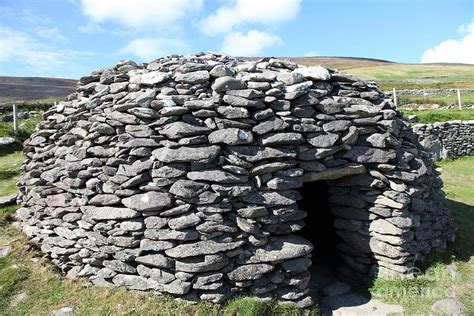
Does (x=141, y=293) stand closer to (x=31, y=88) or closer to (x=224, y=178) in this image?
(x=224, y=178)

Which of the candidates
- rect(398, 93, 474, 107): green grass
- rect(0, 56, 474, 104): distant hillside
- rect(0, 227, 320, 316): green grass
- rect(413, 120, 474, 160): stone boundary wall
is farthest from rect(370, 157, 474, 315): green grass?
rect(0, 56, 474, 104): distant hillside

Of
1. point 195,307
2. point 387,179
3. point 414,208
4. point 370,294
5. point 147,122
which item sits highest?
point 147,122

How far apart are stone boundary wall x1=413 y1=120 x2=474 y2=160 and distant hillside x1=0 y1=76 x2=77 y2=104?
109 ft

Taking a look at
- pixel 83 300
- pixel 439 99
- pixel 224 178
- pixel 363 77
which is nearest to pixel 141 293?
pixel 83 300

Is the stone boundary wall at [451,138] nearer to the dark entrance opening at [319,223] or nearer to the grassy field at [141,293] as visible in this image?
the grassy field at [141,293]

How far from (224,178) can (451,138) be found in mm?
15394

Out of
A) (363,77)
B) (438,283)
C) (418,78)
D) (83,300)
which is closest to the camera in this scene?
(83,300)

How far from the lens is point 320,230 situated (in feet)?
27.1

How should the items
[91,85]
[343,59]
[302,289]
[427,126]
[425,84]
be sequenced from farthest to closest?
[343,59] < [425,84] < [427,126] < [91,85] < [302,289]

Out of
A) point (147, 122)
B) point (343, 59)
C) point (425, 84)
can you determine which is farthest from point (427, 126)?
point (343, 59)

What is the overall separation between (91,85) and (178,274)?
3.47 m

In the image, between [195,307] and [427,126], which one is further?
[427,126]

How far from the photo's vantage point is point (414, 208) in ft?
20.5

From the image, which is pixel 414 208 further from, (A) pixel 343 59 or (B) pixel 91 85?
(A) pixel 343 59
